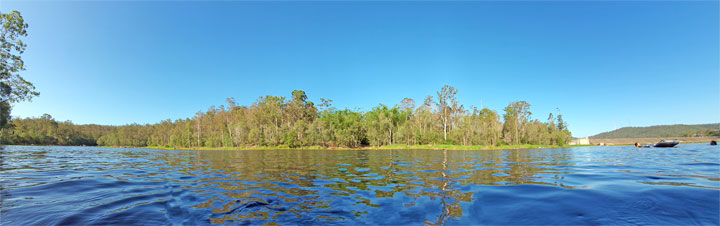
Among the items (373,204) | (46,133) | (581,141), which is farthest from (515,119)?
(46,133)

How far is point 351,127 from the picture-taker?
84.9 metres

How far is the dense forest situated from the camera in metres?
80.7

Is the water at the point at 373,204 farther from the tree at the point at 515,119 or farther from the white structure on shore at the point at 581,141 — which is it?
the white structure on shore at the point at 581,141

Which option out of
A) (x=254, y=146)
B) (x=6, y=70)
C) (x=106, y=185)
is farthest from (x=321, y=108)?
(x=106, y=185)

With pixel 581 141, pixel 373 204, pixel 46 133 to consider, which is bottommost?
pixel 581 141

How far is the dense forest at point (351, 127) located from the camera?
8069 cm

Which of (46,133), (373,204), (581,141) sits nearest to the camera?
(373,204)

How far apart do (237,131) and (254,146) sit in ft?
26.6

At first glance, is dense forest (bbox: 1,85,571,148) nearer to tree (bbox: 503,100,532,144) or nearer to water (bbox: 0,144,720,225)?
tree (bbox: 503,100,532,144)

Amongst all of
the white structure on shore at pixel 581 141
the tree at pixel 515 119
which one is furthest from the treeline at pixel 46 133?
the white structure on shore at pixel 581 141

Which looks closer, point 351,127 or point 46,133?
point 351,127

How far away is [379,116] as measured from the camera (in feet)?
271

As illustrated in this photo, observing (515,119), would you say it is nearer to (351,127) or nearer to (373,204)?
(351,127)

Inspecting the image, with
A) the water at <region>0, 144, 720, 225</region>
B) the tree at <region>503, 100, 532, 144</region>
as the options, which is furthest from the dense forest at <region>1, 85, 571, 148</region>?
the water at <region>0, 144, 720, 225</region>
